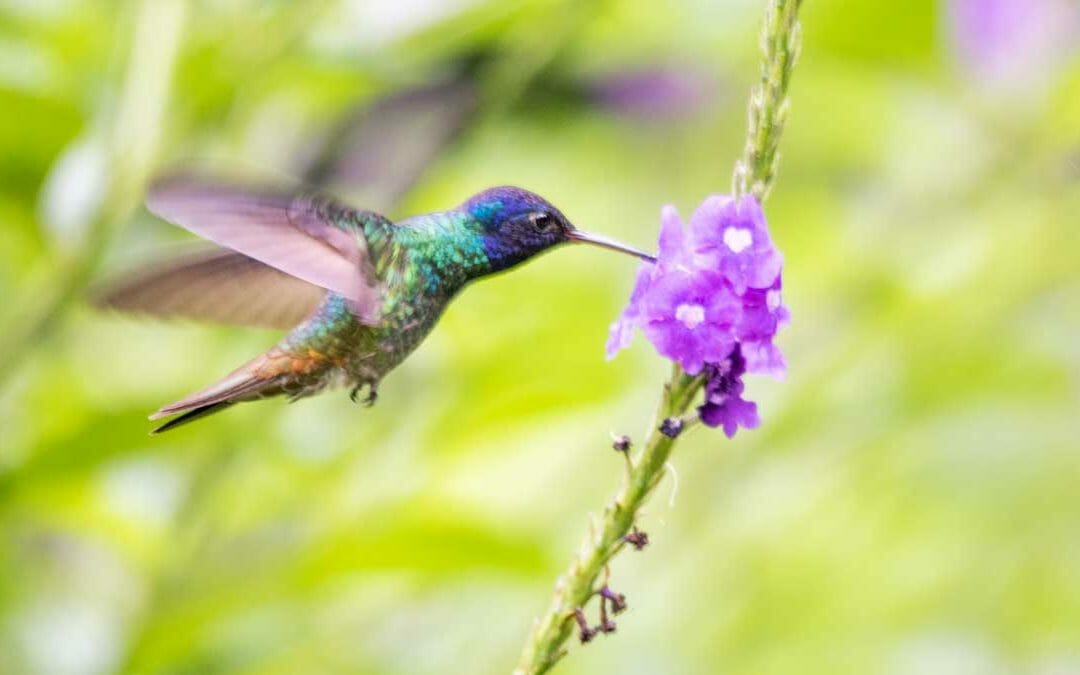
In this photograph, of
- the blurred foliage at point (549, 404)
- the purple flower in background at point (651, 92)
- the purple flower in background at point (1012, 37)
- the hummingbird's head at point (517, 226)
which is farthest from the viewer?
the purple flower in background at point (651, 92)

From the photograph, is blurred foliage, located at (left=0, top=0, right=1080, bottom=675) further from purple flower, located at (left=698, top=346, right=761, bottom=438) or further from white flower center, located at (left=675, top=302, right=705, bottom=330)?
white flower center, located at (left=675, top=302, right=705, bottom=330)

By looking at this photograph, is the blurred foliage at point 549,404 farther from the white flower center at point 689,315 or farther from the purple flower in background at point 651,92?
the white flower center at point 689,315

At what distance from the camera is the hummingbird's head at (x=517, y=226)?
2.17 m

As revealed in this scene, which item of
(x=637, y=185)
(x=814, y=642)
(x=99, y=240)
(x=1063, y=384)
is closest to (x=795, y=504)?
(x=814, y=642)

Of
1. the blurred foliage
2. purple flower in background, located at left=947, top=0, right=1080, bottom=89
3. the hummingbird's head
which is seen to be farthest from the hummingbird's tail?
purple flower in background, located at left=947, top=0, right=1080, bottom=89

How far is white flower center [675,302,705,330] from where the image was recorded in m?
1.89

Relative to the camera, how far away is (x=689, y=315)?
6.20ft

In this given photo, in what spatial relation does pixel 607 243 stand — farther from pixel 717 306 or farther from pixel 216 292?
pixel 216 292

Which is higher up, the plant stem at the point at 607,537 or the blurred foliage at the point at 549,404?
the blurred foliage at the point at 549,404

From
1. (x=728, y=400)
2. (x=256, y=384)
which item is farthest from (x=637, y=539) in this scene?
(x=256, y=384)

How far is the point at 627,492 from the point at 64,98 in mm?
1645

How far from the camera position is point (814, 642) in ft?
13.4

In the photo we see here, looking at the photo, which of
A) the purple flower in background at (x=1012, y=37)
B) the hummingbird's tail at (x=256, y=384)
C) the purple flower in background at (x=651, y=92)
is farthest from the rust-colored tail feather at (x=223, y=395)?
the purple flower in background at (x=651, y=92)

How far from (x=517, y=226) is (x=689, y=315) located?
1.32ft
